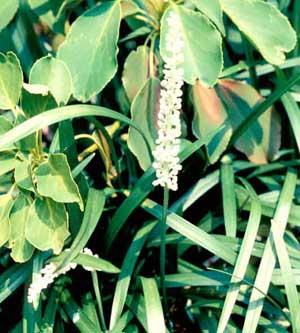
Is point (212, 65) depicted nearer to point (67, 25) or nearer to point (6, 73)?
point (6, 73)

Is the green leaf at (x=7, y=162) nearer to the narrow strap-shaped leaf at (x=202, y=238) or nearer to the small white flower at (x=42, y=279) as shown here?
the small white flower at (x=42, y=279)

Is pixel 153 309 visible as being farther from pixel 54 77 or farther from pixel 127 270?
pixel 54 77

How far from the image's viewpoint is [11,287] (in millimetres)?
1280

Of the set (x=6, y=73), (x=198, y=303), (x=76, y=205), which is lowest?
(x=198, y=303)

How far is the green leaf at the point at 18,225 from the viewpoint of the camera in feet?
3.84

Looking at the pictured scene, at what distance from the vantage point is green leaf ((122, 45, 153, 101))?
1.45 m

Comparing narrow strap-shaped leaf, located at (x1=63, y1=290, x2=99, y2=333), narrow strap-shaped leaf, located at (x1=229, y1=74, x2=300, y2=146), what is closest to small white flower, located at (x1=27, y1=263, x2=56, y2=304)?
narrow strap-shaped leaf, located at (x1=63, y1=290, x2=99, y2=333)

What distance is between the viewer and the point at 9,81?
117 centimetres

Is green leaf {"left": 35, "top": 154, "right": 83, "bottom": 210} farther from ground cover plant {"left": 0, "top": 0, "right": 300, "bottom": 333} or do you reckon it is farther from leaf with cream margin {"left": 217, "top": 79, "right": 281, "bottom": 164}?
leaf with cream margin {"left": 217, "top": 79, "right": 281, "bottom": 164}

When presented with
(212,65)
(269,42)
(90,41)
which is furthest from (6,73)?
(269,42)

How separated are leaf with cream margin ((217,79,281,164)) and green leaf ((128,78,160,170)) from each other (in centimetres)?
16

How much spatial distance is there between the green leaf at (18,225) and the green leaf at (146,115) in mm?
259

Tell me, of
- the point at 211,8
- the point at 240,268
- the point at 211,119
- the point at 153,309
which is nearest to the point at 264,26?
the point at 211,8

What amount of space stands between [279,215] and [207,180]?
0.19m
